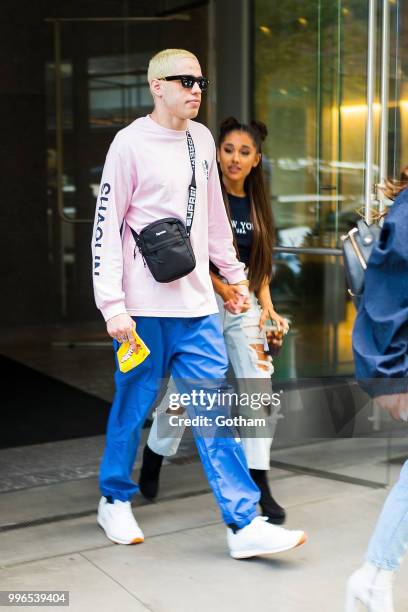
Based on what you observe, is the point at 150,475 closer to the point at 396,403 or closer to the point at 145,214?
the point at 145,214

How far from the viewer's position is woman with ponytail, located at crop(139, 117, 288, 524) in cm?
371

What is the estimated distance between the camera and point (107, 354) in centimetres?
843

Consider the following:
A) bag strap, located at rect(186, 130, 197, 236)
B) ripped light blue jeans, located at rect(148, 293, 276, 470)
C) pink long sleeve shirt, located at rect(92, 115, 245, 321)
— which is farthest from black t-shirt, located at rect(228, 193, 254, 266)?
bag strap, located at rect(186, 130, 197, 236)

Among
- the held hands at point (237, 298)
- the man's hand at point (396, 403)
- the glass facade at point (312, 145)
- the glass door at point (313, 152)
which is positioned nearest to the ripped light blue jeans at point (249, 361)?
the held hands at point (237, 298)

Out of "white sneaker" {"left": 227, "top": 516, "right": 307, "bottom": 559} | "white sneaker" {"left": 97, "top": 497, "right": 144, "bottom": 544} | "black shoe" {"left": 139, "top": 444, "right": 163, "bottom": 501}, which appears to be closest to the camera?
"white sneaker" {"left": 227, "top": 516, "right": 307, "bottom": 559}

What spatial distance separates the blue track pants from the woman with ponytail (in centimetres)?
23

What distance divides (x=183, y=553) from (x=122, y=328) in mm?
905

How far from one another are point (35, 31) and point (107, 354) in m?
3.93

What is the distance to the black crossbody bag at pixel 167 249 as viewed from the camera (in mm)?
3256

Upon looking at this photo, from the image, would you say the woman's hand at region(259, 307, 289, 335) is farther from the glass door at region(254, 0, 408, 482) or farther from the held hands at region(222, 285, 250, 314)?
the glass door at region(254, 0, 408, 482)

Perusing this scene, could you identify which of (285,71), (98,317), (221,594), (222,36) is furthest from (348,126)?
(98,317)

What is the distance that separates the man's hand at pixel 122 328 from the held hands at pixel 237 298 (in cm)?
50

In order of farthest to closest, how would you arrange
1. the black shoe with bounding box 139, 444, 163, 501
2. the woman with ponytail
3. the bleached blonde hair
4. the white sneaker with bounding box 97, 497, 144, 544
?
the black shoe with bounding box 139, 444, 163, 501, the woman with ponytail, the white sneaker with bounding box 97, 497, 144, 544, the bleached blonde hair

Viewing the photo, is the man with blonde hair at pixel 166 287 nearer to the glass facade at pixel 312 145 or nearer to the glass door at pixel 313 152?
the glass door at pixel 313 152
